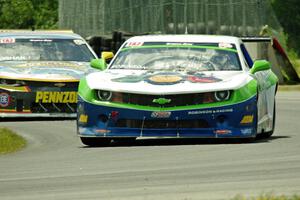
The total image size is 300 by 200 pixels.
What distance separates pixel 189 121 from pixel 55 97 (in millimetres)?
5467

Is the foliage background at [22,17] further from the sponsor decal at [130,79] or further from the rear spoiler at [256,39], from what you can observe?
the sponsor decal at [130,79]

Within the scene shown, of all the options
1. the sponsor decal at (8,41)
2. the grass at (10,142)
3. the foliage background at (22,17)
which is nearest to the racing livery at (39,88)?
the sponsor decal at (8,41)

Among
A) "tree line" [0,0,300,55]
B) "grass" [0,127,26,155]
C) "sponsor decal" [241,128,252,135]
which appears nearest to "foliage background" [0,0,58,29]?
"tree line" [0,0,300,55]

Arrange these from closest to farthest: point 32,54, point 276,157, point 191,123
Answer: point 276,157, point 191,123, point 32,54

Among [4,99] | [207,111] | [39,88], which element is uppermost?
[207,111]

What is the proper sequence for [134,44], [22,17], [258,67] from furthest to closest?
1. [22,17]
2. [134,44]
3. [258,67]

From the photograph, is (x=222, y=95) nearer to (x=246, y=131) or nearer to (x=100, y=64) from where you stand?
(x=246, y=131)

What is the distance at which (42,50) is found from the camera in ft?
61.7

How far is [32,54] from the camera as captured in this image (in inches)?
736

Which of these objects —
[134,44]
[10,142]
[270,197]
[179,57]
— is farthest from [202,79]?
[270,197]

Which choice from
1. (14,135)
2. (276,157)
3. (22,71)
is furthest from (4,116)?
(276,157)

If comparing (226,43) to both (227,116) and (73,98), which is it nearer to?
(227,116)

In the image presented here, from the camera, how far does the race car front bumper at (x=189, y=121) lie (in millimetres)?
12242

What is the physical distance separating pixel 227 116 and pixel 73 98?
18.2 ft
